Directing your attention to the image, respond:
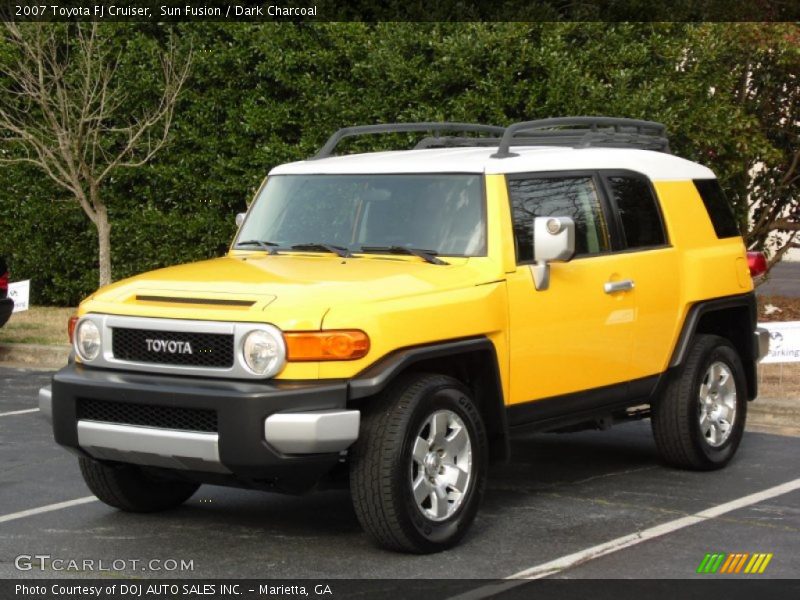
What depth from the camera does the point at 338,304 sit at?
6.47m

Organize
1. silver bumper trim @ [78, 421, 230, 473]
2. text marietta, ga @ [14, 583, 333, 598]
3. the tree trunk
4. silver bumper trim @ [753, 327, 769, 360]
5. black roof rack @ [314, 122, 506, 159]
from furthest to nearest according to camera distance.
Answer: the tree trunk
silver bumper trim @ [753, 327, 769, 360]
black roof rack @ [314, 122, 506, 159]
silver bumper trim @ [78, 421, 230, 473]
text marietta, ga @ [14, 583, 333, 598]

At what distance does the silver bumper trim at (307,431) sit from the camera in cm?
621

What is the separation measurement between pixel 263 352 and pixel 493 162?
1.82 m

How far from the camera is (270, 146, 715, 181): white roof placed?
25.0 feet

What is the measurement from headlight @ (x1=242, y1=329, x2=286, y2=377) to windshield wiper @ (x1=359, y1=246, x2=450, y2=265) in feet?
3.95

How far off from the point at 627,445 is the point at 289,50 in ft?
25.3

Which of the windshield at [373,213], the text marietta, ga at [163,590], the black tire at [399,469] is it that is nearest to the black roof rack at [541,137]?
the windshield at [373,213]

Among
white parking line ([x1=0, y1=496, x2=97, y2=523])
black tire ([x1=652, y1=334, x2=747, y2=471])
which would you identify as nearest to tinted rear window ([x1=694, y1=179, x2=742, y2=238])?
black tire ([x1=652, y1=334, x2=747, y2=471])

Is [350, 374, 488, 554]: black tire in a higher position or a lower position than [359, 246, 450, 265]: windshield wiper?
lower

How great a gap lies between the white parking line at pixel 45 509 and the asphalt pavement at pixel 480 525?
0.07ft

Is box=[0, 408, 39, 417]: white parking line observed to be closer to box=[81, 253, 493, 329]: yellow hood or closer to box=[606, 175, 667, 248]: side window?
box=[81, 253, 493, 329]: yellow hood

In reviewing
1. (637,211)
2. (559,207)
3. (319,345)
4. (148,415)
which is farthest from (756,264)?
(148,415)

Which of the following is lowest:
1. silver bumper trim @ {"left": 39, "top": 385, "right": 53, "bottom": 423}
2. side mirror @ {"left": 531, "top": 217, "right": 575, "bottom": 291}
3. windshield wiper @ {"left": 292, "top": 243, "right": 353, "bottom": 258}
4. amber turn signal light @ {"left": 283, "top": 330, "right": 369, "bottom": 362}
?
silver bumper trim @ {"left": 39, "top": 385, "right": 53, "bottom": 423}

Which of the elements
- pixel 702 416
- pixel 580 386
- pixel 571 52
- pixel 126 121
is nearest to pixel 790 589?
pixel 580 386
